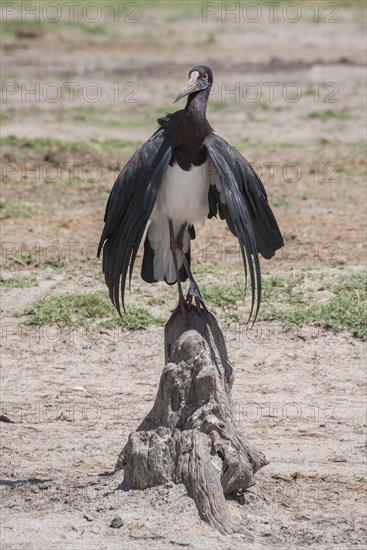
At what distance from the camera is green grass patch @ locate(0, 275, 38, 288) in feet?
30.1

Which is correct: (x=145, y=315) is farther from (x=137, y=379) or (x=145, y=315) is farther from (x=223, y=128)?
(x=223, y=128)

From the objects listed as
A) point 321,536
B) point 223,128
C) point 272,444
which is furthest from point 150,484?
point 223,128

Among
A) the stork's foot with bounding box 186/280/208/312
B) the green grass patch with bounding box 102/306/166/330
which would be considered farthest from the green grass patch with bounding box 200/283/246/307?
the stork's foot with bounding box 186/280/208/312

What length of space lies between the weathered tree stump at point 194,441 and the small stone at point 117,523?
284 mm

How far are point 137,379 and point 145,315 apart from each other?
0.71m

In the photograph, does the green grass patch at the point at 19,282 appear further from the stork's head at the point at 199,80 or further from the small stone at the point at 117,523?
the small stone at the point at 117,523

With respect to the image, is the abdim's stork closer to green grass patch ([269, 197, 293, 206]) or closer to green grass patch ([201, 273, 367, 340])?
green grass patch ([201, 273, 367, 340])

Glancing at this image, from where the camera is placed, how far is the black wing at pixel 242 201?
6.22 m

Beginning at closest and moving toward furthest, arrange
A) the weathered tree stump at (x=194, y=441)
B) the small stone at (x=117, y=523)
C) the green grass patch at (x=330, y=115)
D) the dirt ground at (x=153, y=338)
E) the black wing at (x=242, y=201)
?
the small stone at (x=117, y=523)
the weathered tree stump at (x=194, y=441)
the dirt ground at (x=153, y=338)
the black wing at (x=242, y=201)
the green grass patch at (x=330, y=115)

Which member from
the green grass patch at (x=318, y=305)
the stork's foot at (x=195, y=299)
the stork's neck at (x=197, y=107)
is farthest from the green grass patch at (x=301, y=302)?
the stork's neck at (x=197, y=107)

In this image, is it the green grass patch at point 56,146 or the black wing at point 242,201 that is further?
the green grass patch at point 56,146

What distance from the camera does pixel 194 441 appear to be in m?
5.98

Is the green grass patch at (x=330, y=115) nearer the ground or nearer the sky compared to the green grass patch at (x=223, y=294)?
nearer the sky

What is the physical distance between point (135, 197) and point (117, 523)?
1635 millimetres
